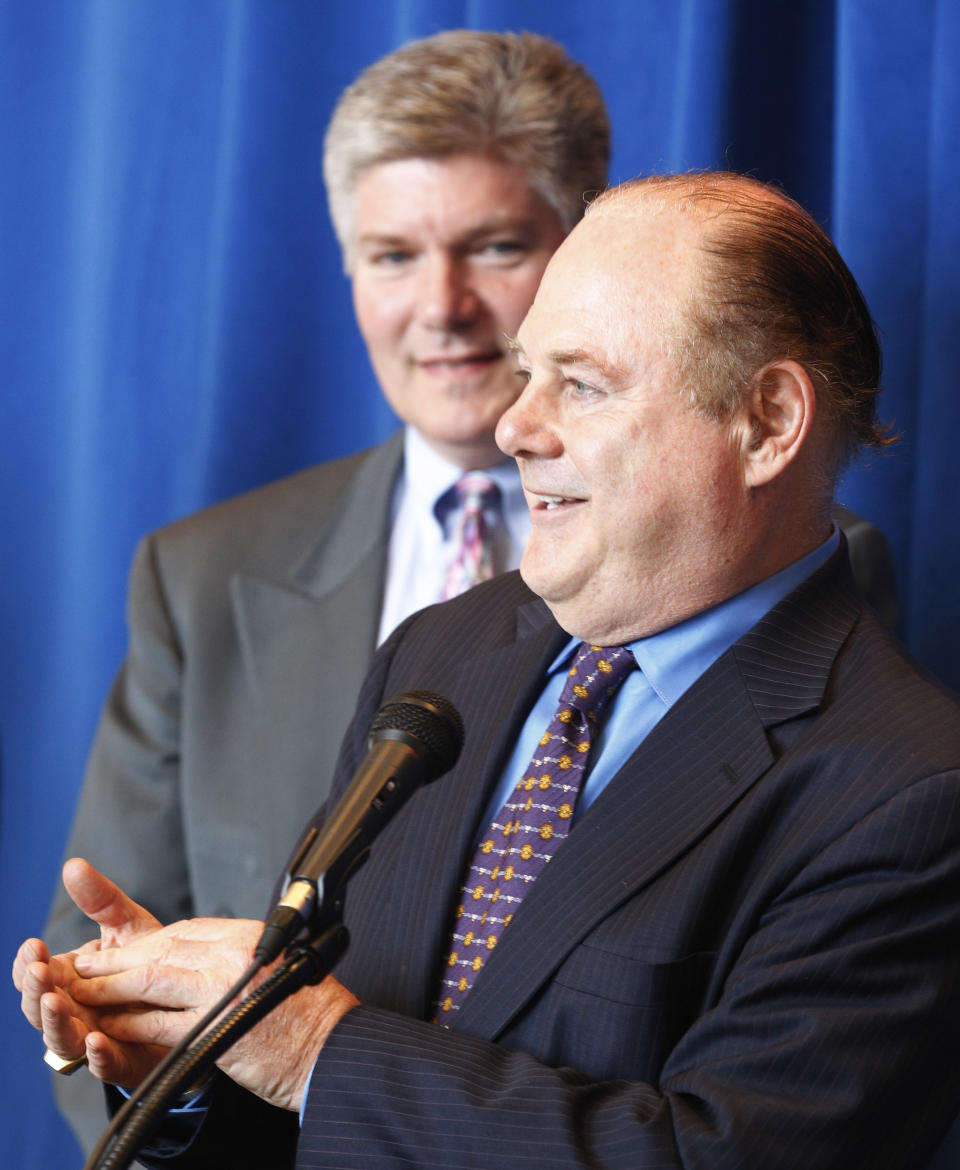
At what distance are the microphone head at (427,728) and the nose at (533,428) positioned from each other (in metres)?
0.34

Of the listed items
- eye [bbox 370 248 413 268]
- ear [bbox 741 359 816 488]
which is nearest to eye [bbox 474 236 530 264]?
eye [bbox 370 248 413 268]

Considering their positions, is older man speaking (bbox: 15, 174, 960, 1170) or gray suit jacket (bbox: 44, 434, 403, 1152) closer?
older man speaking (bbox: 15, 174, 960, 1170)

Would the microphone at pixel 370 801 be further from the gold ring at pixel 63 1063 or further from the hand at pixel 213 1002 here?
the gold ring at pixel 63 1063

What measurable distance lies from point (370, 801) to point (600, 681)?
0.42 meters

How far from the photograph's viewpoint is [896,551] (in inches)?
80.7

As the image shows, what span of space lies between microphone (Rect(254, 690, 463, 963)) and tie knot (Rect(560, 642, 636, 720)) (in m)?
0.31

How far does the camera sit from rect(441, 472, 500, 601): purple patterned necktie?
2.12 m

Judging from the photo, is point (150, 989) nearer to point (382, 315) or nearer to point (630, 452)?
point (630, 452)

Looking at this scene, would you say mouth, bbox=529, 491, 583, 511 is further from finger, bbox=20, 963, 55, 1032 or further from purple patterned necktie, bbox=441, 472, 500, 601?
purple patterned necktie, bbox=441, 472, 500, 601

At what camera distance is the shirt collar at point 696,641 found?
131cm

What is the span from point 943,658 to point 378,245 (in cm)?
99

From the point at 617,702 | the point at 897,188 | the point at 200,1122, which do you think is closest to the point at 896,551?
the point at 897,188

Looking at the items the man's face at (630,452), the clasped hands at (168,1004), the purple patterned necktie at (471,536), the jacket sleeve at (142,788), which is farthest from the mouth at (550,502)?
the jacket sleeve at (142,788)

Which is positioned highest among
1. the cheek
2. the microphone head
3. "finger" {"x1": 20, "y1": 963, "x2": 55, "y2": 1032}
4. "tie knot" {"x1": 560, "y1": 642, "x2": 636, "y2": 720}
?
the cheek
